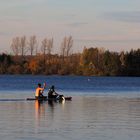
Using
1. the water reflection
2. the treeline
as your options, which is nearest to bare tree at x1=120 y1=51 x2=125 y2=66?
the treeline

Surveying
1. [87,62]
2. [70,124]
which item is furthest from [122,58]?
[70,124]

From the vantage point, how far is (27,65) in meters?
198

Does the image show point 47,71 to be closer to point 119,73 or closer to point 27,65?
point 27,65

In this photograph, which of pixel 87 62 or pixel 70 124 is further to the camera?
pixel 87 62

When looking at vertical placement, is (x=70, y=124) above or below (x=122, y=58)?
below

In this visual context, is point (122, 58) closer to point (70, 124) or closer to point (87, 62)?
point (87, 62)

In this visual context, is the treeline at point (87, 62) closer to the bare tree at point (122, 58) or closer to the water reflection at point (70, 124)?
the bare tree at point (122, 58)

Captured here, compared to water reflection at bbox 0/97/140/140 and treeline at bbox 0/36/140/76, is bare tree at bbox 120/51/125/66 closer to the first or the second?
treeline at bbox 0/36/140/76

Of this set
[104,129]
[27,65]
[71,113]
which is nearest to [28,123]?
[104,129]

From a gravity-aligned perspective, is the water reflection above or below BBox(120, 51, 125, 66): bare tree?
below

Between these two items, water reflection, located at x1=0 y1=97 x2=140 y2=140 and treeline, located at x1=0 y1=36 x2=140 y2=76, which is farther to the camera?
treeline, located at x1=0 y1=36 x2=140 y2=76

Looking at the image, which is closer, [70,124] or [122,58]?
[70,124]

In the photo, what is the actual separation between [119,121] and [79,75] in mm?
164878

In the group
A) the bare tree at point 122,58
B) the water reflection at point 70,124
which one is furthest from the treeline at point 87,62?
the water reflection at point 70,124
